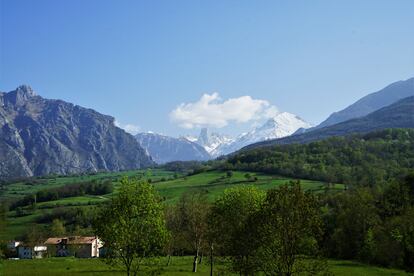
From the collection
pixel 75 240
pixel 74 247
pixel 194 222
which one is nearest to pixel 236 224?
pixel 194 222

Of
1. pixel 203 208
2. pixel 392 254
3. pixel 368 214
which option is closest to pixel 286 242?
pixel 203 208

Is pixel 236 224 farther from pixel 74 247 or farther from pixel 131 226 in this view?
pixel 74 247

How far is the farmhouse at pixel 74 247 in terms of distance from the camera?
175m

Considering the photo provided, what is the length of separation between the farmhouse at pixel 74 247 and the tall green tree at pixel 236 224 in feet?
414

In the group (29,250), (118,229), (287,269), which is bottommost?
(29,250)

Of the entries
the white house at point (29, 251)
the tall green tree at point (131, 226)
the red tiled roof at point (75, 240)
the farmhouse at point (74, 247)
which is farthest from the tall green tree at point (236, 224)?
the white house at point (29, 251)

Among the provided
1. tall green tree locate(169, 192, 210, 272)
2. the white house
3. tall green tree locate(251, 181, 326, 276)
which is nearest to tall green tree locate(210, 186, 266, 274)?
tall green tree locate(251, 181, 326, 276)

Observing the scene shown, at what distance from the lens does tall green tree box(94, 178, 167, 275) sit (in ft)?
Answer: 144

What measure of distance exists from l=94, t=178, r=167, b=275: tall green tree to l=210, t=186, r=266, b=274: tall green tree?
6.97 meters

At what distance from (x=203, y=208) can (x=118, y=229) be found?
137 ft

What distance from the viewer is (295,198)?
33156mm

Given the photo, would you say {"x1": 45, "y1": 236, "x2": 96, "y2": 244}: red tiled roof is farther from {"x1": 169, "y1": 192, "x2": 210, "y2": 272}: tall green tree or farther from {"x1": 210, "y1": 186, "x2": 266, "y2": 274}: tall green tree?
{"x1": 210, "y1": 186, "x2": 266, "y2": 274}: tall green tree

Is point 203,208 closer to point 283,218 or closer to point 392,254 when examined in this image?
point 392,254

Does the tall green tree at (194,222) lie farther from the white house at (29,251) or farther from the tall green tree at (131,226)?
the white house at (29,251)
